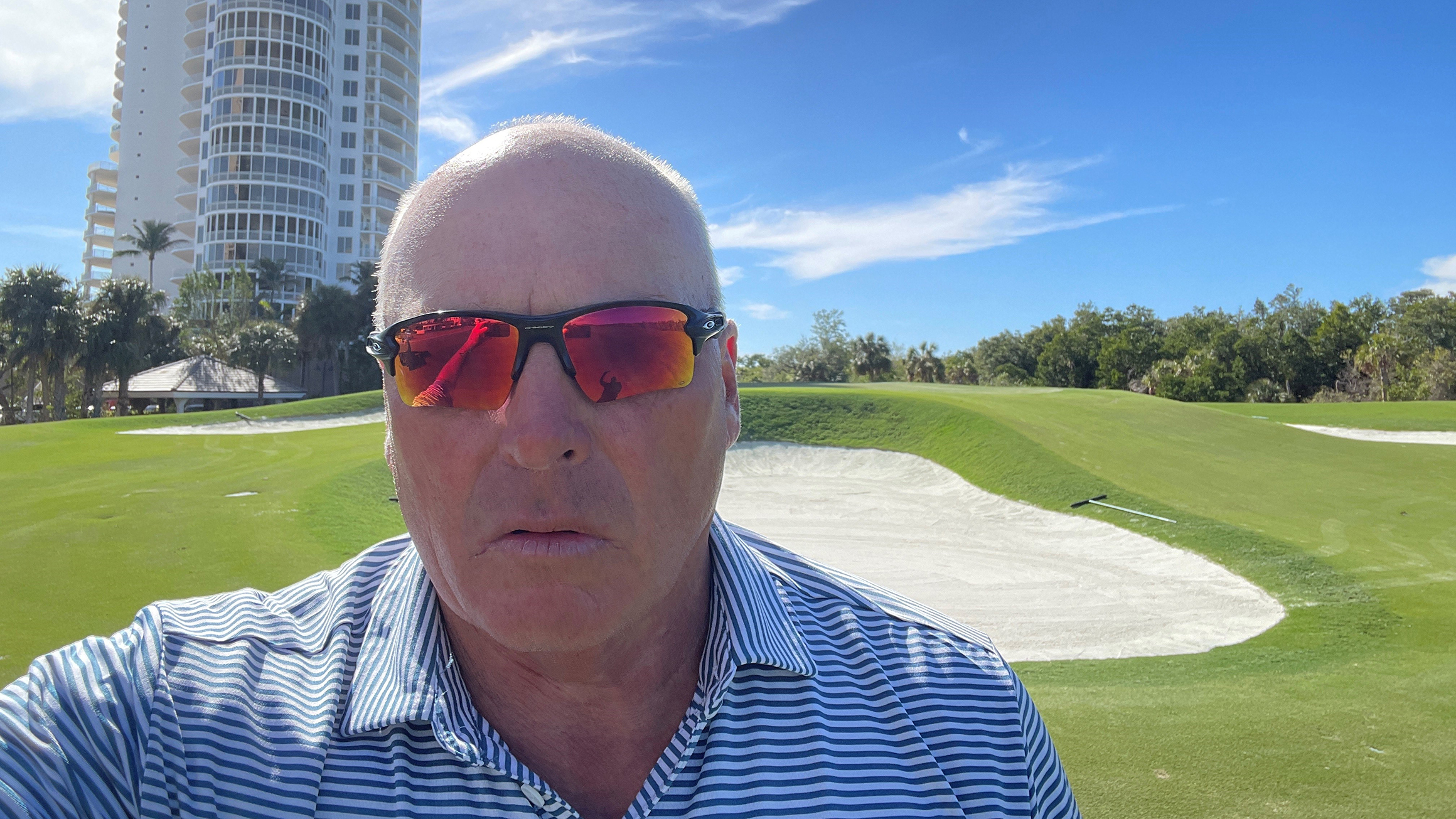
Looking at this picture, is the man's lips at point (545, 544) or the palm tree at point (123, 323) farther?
the palm tree at point (123, 323)

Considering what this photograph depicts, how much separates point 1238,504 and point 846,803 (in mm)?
14043

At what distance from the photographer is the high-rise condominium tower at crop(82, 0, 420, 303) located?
6412 cm

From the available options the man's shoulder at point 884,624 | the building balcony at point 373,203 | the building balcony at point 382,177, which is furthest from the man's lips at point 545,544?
the building balcony at point 382,177

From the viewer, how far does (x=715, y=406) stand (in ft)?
5.13

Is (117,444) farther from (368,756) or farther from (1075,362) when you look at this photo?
(1075,362)

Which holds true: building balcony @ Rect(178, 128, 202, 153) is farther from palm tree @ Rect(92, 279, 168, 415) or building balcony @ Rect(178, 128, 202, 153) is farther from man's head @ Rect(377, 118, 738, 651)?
man's head @ Rect(377, 118, 738, 651)

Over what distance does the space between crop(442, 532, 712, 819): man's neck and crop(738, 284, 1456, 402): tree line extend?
135ft

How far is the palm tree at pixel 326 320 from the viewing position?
166ft

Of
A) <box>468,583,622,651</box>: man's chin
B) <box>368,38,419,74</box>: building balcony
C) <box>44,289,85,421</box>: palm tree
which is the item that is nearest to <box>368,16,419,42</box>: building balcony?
<box>368,38,419,74</box>: building balcony

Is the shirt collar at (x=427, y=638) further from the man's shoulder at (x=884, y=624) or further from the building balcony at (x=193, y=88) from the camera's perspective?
the building balcony at (x=193, y=88)

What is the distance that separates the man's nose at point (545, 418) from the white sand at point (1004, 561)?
736cm

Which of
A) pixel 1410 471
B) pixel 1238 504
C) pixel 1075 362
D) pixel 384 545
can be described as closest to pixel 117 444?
pixel 384 545

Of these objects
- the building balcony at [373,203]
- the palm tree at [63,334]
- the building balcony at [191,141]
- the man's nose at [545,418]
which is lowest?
the man's nose at [545,418]

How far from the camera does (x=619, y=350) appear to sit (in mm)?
1414
